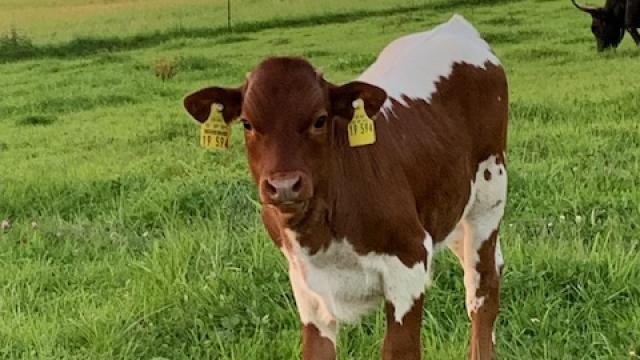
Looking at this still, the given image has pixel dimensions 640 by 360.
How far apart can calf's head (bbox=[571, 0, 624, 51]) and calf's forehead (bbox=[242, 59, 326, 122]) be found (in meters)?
14.6

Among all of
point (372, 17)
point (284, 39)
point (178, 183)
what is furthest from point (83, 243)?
point (372, 17)

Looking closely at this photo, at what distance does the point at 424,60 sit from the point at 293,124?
1.03 m

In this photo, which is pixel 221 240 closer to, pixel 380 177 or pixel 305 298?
pixel 305 298

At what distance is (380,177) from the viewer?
10.6 ft

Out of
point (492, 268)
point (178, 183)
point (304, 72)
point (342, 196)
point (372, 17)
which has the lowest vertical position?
point (372, 17)

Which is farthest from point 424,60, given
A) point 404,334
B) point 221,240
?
point 221,240

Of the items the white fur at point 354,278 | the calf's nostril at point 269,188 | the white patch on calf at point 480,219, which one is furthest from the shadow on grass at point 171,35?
the calf's nostril at point 269,188

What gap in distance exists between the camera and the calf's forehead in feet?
9.75

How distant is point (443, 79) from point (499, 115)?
1.04ft

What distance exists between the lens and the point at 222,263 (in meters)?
4.89

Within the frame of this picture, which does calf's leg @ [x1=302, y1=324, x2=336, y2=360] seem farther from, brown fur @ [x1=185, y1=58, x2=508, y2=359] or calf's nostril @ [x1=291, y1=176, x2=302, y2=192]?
calf's nostril @ [x1=291, y1=176, x2=302, y2=192]

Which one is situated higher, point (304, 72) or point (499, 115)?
point (304, 72)

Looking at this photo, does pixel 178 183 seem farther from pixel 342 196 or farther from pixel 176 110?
pixel 176 110

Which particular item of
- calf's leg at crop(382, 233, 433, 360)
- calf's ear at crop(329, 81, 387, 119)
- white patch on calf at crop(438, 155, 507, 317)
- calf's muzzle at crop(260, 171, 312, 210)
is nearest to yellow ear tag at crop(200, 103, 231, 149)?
calf's ear at crop(329, 81, 387, 119)
